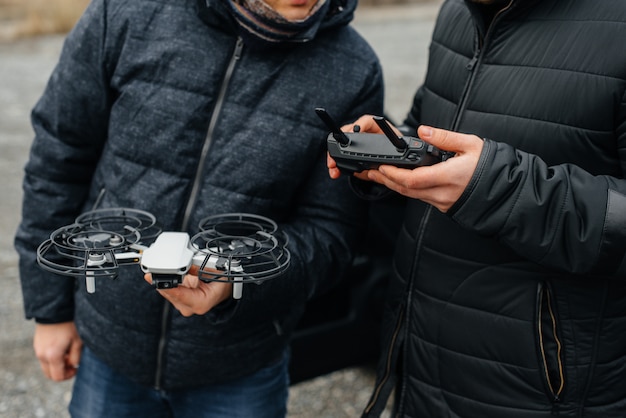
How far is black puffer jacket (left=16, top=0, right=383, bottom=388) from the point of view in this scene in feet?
5.34

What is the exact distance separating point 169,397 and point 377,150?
0.94 meters

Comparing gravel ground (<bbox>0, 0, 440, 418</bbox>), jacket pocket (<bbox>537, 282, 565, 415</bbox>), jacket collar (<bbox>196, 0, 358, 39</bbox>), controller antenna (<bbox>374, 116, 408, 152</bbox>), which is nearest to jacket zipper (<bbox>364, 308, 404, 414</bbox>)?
jacket pocket (<bbox>537, 282, 565, 415</bbox>)

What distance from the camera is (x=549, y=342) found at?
1478mm

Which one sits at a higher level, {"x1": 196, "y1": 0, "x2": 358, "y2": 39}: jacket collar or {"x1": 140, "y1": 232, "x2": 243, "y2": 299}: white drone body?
{"x1": 196, "y1": 0, "x2": 358, "y2": 39}: jacket collar

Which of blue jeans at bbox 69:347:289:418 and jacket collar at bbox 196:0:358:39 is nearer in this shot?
jacket collar at bbox 196:0:358:39

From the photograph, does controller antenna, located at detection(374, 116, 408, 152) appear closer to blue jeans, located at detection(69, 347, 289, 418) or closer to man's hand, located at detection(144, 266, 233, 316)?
man's hand, located at detection(144, 266, 233, 316)

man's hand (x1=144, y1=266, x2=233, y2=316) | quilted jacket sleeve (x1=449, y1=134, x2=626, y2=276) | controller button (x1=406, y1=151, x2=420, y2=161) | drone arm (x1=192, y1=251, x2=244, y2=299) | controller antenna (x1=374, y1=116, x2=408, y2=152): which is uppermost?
controller antenna (x1=374, y1=116, x2=408, y2=152)

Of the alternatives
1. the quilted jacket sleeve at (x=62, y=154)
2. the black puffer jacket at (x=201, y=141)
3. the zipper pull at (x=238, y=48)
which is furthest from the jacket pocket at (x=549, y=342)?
the quilted jacket sleeve at (x=62, y=154)

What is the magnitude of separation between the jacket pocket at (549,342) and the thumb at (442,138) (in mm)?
386

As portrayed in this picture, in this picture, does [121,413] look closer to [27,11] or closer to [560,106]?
[560,106]

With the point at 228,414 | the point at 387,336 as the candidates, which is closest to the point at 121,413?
the point at 228,414

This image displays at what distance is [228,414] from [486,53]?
3.60 feet

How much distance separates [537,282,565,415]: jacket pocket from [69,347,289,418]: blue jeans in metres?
0.72

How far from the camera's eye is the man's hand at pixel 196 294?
1398 millimetres
